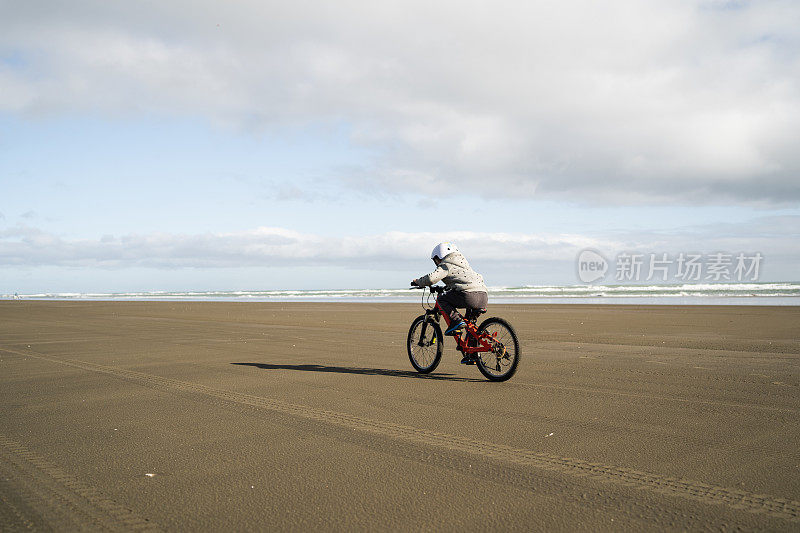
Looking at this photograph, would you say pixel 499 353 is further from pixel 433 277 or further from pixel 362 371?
pixel 362 371

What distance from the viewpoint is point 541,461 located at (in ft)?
14.7

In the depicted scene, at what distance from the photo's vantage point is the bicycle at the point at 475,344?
8.19 metres

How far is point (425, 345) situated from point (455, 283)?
116cm

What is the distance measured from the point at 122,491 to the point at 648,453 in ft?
13.0

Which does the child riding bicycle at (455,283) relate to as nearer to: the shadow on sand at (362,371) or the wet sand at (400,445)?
the shadow on sand at (362,371)

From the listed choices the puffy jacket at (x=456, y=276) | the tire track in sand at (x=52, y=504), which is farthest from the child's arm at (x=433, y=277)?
the tire track in sand at (x=52, y=504)

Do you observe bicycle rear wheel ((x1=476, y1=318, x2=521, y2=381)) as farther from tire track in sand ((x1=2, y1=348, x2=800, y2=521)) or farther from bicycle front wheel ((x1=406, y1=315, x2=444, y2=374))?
tire track in sand ((x1=2, y1=348, x2=800, y2=521))

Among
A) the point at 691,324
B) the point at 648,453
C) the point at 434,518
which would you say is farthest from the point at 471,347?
the point at 691,324

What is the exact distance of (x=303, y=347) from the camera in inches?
506

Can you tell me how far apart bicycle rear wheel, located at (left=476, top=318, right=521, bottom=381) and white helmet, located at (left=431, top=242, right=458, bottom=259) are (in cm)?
123

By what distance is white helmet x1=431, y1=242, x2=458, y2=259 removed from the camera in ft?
29.0

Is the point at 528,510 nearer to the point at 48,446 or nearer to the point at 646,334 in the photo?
the point at 48,446

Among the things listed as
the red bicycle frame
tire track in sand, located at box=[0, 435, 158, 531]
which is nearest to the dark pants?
the red bicycle frame

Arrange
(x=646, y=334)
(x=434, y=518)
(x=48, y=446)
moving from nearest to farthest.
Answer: (x=434, y=518)
(x=48, y=446)
(x=646, y=334)
